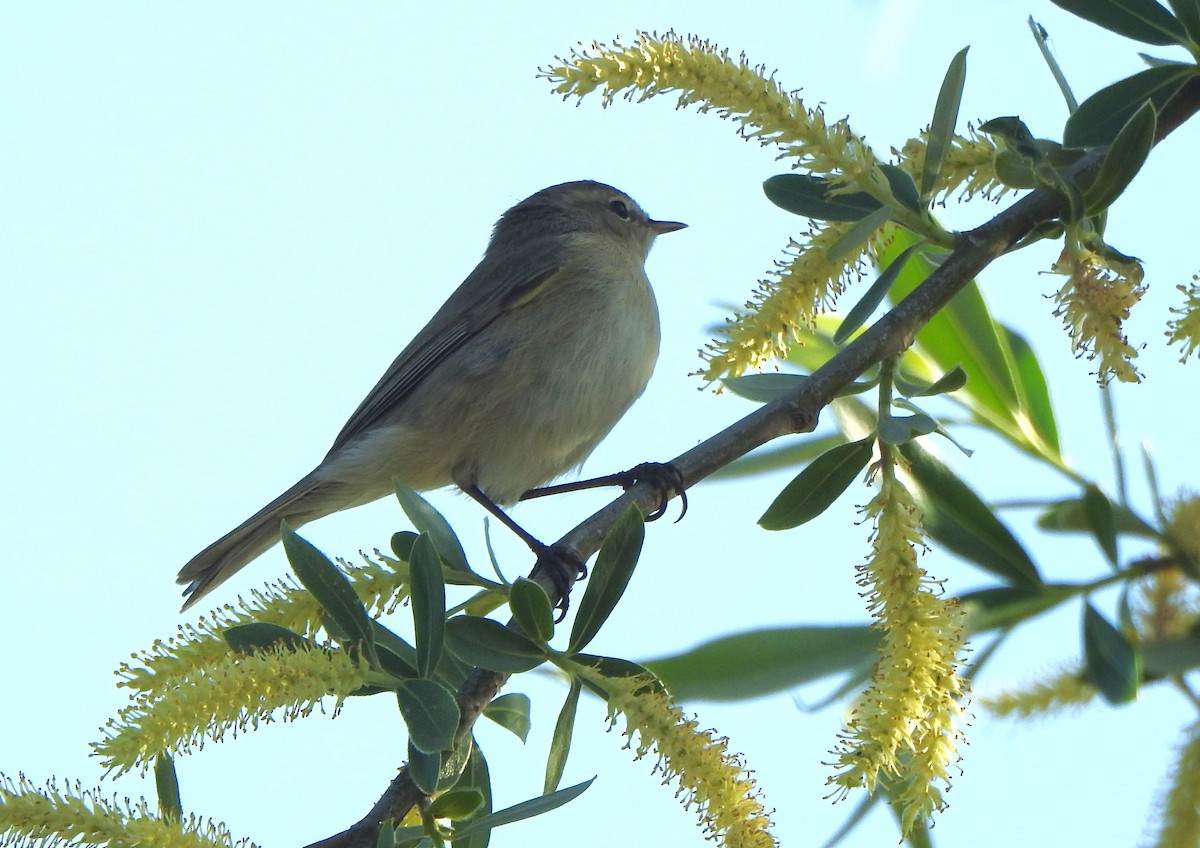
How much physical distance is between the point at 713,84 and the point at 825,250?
33cm

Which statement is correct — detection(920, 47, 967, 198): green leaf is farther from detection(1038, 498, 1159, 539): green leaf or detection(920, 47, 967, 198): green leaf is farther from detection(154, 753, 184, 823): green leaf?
detection(154, 753, 184, 823): green leaf

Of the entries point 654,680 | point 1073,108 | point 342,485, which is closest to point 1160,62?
point 1073,108

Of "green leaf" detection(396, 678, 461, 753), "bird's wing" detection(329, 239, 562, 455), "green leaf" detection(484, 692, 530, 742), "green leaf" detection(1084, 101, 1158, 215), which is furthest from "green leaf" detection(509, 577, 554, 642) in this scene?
"bird's wing" detection(329, 239, 562, 455)

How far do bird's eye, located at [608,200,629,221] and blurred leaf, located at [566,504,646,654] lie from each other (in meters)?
4.29

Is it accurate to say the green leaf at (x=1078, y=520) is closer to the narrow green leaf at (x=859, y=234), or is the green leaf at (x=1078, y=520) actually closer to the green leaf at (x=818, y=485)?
the green leaf at (x=818, y=485)

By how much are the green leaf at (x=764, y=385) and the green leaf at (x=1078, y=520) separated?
0.70 meters

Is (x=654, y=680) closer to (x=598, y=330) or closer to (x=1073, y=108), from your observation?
(x=1073, y=108)

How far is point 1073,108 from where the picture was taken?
7.57ft

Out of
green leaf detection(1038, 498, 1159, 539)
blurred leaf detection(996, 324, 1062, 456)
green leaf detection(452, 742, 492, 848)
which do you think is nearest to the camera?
green leaf detection(452, 742, 492, 848)

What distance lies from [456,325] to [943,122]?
3146mm

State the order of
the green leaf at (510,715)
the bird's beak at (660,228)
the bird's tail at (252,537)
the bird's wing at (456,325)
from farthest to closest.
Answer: the bird's beak at (660,228)
the bird's wing at (456,325)
the bird's tail at (252,537)
the green leaf at (510,715)

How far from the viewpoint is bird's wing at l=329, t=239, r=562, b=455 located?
500 cm

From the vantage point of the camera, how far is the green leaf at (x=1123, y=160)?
6.50 ft

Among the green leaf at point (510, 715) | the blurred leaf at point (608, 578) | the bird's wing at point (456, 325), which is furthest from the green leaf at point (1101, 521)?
the bird's wing at point (456, 325)
